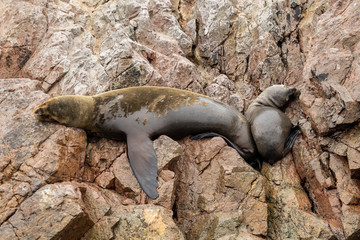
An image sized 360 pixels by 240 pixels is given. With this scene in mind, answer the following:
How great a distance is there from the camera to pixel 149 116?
5.53m

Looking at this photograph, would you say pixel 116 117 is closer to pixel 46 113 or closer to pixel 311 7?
pixel 46 113

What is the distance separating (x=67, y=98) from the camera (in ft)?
17.8

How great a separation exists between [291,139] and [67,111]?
3.47 metres

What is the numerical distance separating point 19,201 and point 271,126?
3.74m

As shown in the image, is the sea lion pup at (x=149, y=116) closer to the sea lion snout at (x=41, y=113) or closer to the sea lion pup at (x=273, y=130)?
the sea lion snout at (x=41, y=113)

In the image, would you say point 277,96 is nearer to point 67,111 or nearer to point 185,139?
point 185,139

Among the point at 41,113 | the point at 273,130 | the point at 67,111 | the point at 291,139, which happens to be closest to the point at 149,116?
→ the point at 67,111

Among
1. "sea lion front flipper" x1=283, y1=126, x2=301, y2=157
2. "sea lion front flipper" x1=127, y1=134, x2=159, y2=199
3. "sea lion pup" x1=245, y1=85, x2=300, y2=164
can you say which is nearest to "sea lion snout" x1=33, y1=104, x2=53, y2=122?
"sea lion front flipper" x1=127, y1=134, x2=159, y2=199

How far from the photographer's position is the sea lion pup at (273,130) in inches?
218

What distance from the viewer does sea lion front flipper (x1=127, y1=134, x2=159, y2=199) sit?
4.63 meters

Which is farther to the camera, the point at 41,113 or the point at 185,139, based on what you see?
the point at 185,139

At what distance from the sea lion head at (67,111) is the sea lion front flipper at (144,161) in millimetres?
758

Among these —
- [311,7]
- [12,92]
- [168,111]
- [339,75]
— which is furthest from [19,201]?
[311,7]

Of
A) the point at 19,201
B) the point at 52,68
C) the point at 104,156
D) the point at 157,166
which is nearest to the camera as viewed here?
the point at 19,201
